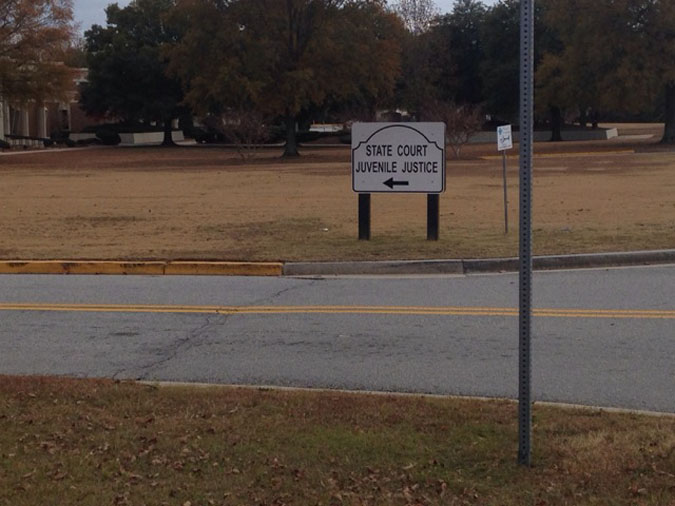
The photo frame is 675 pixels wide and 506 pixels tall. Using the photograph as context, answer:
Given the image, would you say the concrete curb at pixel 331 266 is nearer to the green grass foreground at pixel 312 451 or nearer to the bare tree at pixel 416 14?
the green grass foreground at pixel 312 451

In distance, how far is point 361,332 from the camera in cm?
885

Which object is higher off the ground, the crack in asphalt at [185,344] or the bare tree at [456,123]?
the bare tree at [456,123]

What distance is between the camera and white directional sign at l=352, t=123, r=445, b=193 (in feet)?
46.6

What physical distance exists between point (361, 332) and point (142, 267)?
16.4 feet

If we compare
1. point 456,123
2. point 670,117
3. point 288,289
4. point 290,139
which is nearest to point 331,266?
point 288,289

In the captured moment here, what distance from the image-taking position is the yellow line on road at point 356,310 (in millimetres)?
9547

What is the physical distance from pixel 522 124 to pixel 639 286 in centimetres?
724

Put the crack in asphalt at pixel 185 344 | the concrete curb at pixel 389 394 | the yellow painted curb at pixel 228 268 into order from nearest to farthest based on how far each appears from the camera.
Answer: the concrete curb at pixel 389 394 < the crack in asphalt at pixel 185 344 < the yellow painted curb at pixel 228 268

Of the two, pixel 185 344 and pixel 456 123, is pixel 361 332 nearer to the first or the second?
pixel 185 344

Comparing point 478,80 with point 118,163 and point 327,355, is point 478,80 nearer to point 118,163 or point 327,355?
point 118,163

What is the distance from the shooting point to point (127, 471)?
4.76m

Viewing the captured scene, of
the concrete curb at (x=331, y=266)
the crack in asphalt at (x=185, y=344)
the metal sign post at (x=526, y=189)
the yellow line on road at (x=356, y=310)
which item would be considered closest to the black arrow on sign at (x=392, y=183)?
the concrete curb at (x=331, y=266)

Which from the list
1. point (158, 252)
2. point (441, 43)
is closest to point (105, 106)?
point (441, 43)

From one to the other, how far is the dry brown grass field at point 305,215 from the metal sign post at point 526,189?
8519mm
